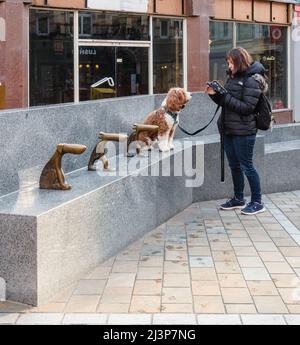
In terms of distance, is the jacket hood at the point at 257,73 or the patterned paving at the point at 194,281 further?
the jacket hood at the point at 257,73

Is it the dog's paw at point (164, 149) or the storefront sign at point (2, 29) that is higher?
the storefront sign at point (2, 29)

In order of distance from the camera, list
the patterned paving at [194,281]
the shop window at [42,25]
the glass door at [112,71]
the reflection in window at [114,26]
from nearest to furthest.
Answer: the patterned paving at [194,281] → the shop window at [42,25] → the reflection in window at [114,26] → the glass door at [112,71]

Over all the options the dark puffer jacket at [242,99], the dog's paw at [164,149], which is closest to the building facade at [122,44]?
the dog's paw at [164,149]

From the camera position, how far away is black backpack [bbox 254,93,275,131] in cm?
701

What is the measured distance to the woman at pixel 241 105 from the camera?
6.92 meters

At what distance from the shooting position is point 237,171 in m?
7.54

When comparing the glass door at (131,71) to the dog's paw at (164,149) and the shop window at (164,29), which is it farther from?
Result: the dog's paw at (164,149)

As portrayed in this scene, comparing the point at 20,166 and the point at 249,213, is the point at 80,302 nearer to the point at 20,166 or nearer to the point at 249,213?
the point at 20,166

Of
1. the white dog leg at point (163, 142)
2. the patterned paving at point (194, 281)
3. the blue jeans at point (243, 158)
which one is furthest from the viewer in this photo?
the white dog leg at point (163, 142)

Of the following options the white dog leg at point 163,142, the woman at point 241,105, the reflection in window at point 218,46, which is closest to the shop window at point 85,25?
the reflection in window at point 218,46

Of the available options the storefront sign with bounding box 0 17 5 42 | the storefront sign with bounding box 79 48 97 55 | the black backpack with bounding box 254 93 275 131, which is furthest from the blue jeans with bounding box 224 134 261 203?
the storefront sign with bounding box 79 48 97 55

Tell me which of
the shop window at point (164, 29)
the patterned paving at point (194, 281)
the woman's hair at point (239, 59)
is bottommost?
the patterned paving at point (194, 281)

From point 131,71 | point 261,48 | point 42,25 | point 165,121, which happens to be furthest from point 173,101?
point 261,48
